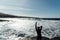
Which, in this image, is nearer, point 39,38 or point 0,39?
point 39,38

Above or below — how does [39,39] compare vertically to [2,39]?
above

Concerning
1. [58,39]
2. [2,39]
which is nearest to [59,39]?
[58,39]

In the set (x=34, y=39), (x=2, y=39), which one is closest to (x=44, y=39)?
(x=34, y=39)

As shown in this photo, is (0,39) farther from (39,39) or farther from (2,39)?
(39,39)

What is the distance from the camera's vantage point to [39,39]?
1723cm

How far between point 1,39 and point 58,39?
10.1 m

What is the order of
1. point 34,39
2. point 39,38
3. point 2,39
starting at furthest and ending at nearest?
point 2,39 → point 34,39 → point 39,38

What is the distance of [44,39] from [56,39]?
74.3 inches

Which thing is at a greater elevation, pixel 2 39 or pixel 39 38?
pixel 39 38

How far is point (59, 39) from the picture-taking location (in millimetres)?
18844

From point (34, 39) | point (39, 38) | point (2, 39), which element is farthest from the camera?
point (2, 39)

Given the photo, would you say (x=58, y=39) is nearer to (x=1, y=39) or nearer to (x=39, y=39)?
(x=39, y=39)

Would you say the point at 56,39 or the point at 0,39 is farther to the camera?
the point at 0,39

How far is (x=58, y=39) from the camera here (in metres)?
18.9
